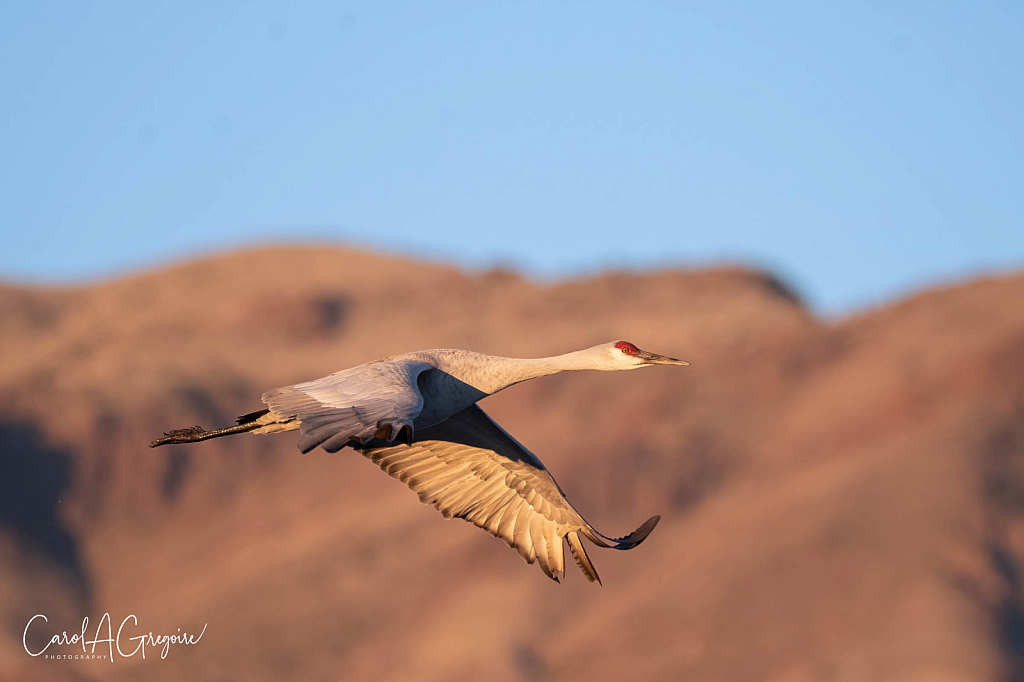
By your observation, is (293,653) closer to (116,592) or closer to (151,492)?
(116,592)

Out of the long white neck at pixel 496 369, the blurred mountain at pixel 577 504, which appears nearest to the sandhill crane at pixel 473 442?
the long white neck at pixel 496 369

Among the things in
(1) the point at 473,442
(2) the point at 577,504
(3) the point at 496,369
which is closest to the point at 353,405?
(3) the point at 496,369

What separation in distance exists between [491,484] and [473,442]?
477 mm

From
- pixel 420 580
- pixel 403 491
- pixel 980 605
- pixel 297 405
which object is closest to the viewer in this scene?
pixel 297 405

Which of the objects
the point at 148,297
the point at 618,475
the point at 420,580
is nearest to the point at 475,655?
the point at 420,580

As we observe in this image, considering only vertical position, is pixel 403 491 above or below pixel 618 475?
below

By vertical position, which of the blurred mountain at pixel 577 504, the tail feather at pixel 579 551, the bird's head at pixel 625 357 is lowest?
the blurred mountain at pixel 577 504

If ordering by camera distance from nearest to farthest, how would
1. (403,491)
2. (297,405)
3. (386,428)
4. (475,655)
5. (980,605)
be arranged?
(386,428)
(297,405)
(980,605)
(475,655)
(403,491)

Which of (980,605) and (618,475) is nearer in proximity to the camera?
(980,605)

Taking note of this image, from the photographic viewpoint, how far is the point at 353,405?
344 inches

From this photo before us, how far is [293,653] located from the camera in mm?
43969

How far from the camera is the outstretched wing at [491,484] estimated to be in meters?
11.4

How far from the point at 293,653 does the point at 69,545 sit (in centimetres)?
1170

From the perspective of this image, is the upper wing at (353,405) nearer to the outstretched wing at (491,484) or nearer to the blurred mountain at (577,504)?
the outstretched wing at (491,484)
